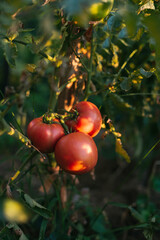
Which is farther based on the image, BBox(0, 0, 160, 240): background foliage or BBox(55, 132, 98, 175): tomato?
BBox(55, 132, 98, 175): tomato

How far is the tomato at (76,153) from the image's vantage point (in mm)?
546

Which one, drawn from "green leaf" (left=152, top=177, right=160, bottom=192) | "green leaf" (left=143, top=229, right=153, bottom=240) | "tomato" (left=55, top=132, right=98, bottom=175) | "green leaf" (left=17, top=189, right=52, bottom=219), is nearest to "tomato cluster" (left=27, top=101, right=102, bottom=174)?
"tomato" (left=55, top=132, right=98, bottom=175)

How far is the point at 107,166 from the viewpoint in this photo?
6.25ft

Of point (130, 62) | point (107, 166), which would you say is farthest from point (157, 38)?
point (107, 166)

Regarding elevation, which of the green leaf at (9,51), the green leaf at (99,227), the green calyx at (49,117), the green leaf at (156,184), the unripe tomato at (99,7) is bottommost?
the green leaf at (156,184)

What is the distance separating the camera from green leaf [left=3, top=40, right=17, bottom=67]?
1.83ft

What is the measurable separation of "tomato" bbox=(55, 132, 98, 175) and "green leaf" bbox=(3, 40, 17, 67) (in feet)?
0.72

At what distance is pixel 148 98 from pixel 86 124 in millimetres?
604

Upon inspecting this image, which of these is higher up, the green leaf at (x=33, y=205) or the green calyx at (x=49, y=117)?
the green calyx at (x=49, y=117)

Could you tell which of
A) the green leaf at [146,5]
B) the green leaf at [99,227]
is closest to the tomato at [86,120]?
the green leaf at [146,5]

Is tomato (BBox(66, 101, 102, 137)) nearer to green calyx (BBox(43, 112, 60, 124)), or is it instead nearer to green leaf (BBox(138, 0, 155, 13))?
green calyx (BBox(43, 112, 60, 124))

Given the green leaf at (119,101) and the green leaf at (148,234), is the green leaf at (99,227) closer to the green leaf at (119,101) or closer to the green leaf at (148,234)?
the green leaf at (148,234)

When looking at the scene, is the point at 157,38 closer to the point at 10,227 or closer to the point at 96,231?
the point at 10,227

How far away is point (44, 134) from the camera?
57cm
